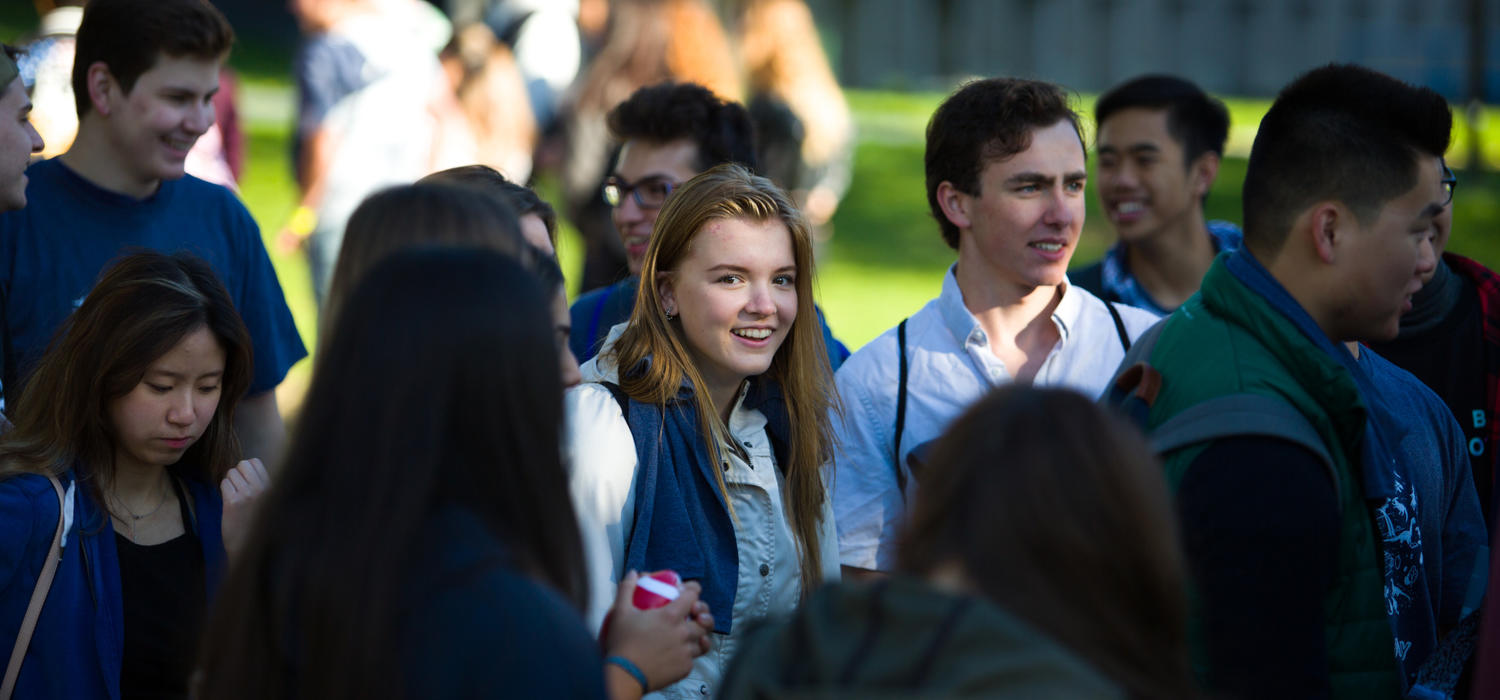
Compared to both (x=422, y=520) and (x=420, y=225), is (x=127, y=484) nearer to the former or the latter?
(x=420, y=225)

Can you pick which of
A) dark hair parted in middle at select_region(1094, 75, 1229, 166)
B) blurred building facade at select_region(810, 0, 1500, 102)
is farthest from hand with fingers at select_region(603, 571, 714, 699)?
blurred building facade at select_region(810, 0, 1500, 102)

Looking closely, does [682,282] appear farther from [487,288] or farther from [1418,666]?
[1418,666]

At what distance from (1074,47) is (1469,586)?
890 inches

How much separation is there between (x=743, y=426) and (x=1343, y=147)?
153cm

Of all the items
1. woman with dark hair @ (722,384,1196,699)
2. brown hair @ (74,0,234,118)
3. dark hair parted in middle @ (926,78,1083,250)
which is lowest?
woman with dark hair @ (722,384,1196,699)

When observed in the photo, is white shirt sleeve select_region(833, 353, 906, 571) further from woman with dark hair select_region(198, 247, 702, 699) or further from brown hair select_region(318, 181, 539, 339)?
woman with dark hair select_region(198, 247, 702, 699)

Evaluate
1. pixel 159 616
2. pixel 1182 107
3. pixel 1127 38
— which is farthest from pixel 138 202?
pixel 1127 38

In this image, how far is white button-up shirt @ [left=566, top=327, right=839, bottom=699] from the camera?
9.80 feet

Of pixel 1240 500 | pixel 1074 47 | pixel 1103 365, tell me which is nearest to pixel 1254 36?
pixel 1074 47

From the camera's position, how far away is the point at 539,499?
188 cm

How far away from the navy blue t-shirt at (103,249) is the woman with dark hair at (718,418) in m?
1.41

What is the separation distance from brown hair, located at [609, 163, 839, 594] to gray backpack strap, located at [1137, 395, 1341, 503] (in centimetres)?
106

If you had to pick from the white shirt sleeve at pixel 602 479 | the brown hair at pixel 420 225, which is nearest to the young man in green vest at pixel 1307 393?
the white shirt sleeve at pixel 602 479

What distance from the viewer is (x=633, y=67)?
8102mm
